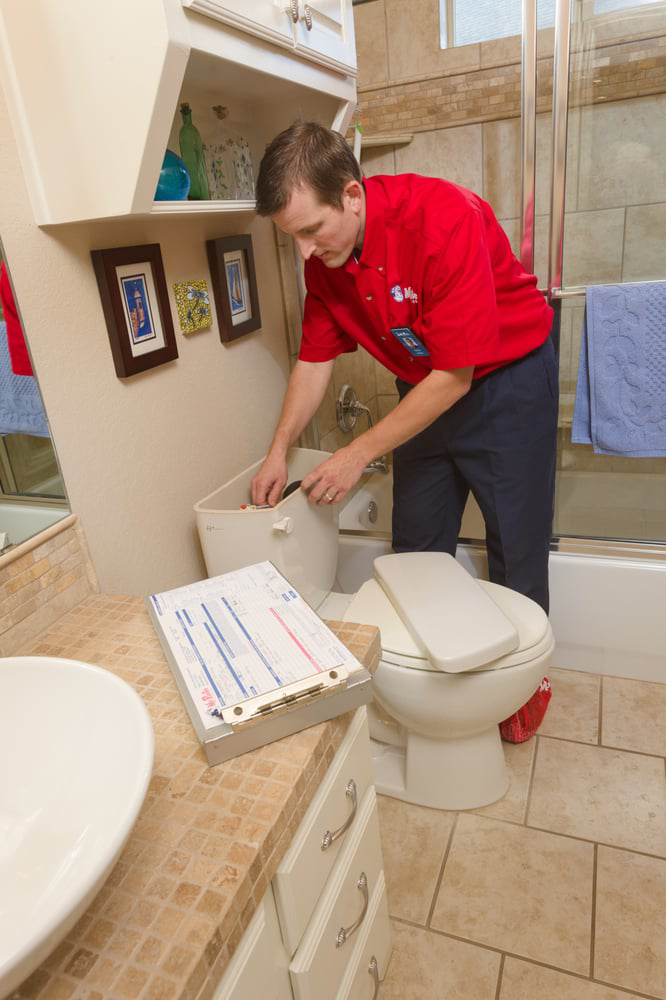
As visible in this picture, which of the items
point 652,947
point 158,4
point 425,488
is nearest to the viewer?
point 158,4

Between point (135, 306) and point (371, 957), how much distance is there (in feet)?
4.00

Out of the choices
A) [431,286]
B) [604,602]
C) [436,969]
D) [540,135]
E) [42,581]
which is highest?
[540,135]

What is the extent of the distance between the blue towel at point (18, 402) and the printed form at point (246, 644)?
34 cm

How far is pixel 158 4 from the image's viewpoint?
0.92 meters

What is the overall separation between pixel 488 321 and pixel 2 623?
3.31 feet

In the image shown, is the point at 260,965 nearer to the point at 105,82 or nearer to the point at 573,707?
the point at 105,82

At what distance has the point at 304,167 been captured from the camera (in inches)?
49.0

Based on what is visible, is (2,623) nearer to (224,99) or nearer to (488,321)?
(488,321)

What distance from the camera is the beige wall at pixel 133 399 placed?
108cm

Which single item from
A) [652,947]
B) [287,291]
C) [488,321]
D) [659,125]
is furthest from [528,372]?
[652,947]

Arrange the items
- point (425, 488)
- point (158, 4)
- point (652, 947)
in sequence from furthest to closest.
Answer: point (425, 488) → point (652, 947) → point (158, 4)

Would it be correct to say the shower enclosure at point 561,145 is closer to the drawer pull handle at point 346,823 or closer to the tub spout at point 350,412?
the tub spout at point 350,412

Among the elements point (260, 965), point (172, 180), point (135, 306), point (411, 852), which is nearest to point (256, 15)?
point (172, 180)

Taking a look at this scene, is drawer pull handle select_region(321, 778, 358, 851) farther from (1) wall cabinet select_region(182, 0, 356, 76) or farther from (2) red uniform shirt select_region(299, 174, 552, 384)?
(1) wall cabinet select_region(182, 0, 356, 76)
